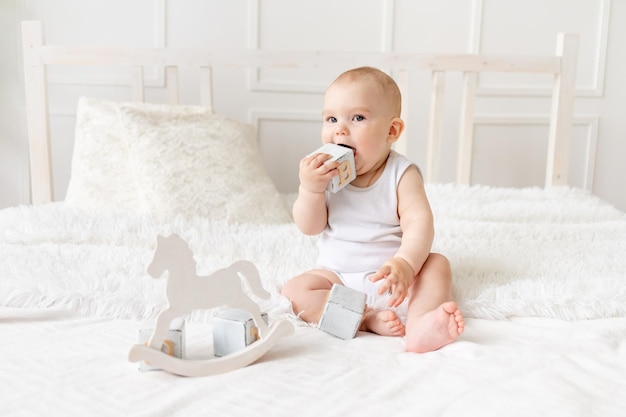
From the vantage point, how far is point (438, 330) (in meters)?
0.79

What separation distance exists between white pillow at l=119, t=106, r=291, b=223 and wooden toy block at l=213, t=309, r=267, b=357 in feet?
2.43

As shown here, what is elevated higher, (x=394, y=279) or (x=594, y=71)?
(x=594, y=71)

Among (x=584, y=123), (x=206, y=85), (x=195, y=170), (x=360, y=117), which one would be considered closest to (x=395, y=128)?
(x=360, y=117)

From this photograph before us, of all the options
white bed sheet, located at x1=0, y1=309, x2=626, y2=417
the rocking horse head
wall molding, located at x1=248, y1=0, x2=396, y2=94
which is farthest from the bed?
wall molding, located at x1=248, y1=0, x2=396, y2=94

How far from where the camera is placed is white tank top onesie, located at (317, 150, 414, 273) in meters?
1.01

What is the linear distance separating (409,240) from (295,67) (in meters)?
1.04

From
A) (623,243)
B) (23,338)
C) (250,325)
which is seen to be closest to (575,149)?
(623,243)

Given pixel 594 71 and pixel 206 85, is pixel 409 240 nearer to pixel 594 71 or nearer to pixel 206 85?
pixel 206 85

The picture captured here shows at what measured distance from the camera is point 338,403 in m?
0.63

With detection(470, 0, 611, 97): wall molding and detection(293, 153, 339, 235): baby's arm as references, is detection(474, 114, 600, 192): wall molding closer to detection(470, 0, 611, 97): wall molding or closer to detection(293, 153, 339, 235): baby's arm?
detection(470, 0, 611, 97): wall molding

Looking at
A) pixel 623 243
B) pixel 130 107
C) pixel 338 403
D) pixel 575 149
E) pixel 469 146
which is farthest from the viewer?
pixel 575 149

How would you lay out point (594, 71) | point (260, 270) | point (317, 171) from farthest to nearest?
point (594, 71)
point (260, 270)
point (317, 171)

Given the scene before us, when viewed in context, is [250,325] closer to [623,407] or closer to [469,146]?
[623,407]

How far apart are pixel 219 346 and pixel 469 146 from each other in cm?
145
